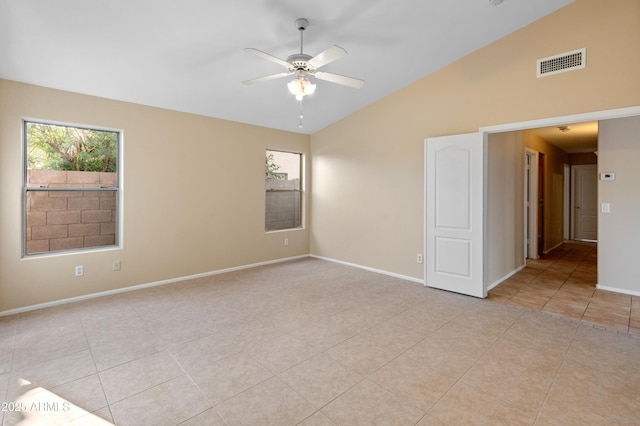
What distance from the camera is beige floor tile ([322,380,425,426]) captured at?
72.0 inches

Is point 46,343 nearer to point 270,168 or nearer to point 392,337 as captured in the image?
point 392,337

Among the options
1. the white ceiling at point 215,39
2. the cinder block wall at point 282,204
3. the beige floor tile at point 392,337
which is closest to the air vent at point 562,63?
the white ceiling at point 215,39

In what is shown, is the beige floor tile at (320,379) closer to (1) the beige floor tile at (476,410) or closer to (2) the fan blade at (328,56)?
(1) the beige floor tile at (476,410)

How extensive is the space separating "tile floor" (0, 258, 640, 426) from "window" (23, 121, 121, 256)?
85cm

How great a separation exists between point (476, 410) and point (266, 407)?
51.7 inches

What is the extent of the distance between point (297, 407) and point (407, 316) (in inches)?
71.4

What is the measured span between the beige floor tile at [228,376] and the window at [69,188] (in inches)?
109

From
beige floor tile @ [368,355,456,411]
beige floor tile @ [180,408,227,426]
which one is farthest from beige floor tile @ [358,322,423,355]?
beige floor tile @ [180,408,227,426]

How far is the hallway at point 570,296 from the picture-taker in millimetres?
3271

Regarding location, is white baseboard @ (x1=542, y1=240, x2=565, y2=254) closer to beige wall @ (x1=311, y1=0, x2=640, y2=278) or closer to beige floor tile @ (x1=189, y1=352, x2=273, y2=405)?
beige wall @ (x1=311, y1=0, x2=640, y2=278)

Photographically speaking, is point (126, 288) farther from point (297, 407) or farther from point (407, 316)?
point (407, 316)

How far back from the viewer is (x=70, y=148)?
3836mm

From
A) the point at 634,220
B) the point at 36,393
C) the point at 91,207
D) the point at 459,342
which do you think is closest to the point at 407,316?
the point at 459,342

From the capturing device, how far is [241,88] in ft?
13.7
